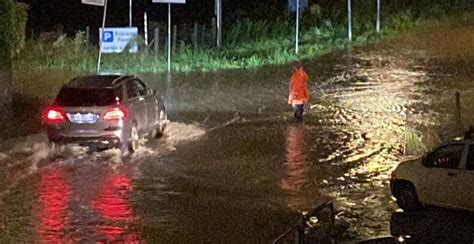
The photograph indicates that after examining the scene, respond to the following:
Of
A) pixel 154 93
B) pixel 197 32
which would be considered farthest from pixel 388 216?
pixel 197 32

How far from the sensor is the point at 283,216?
48.0ft

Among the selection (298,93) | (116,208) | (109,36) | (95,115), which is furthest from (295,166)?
(109,36)

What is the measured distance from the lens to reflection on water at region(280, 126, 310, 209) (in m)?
16.6

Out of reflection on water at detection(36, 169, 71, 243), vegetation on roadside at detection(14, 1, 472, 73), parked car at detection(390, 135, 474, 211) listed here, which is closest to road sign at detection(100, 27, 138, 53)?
vegetation on roadside at detection(14, 1, 472, 73)

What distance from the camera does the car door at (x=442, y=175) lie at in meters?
15.0

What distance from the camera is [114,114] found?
20.7 metres

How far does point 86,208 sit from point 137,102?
7045 mm

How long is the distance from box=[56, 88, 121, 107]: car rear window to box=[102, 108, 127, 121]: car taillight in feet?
0.61

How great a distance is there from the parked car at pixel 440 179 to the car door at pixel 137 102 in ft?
23.7

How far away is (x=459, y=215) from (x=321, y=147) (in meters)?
7.20

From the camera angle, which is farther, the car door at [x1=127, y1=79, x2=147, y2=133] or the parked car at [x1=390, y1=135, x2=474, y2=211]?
the car door at [x1=127, y1=79, x2=147, y2=133]

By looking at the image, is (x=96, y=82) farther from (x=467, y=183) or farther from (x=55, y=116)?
(x=467, y=183)

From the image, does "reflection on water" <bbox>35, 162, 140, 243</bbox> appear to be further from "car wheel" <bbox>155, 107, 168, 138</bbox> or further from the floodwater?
"car wheel" <bbox>155, 107, 168, 138</bbox>

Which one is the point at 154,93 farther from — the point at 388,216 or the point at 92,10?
the point at 92,10
